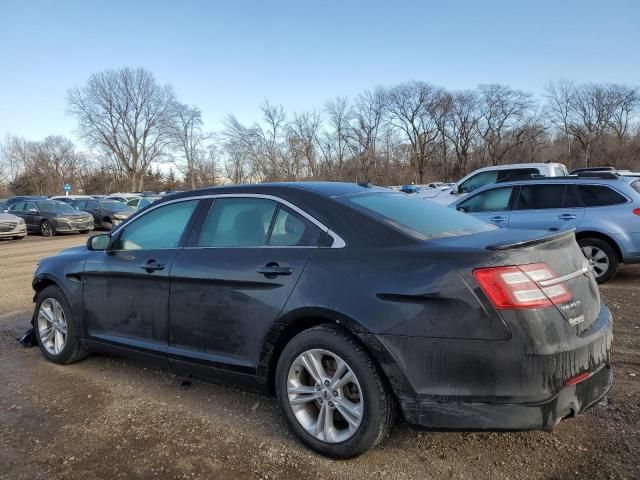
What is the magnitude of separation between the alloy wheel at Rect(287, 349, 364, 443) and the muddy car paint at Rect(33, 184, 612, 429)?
21 cm

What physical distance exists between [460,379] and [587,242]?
5.92 m

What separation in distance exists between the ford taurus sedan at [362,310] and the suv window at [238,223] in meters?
0.01

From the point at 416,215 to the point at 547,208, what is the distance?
548 centimetres

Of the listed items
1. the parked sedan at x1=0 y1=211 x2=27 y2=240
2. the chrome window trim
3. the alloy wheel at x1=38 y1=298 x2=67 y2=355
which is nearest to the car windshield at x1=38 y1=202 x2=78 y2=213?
the parked sedan at x1=0 y1=211 x2=27 y2=240

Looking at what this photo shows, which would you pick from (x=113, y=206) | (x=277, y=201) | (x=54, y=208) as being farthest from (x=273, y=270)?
(x=113, y=206)

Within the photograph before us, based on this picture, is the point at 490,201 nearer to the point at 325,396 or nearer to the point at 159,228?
the point at 159,228

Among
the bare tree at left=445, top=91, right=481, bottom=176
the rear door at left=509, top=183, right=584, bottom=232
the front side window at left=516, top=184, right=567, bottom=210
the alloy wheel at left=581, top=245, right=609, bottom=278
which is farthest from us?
the bare tree at left=445, top=91, right=481, bottom=176

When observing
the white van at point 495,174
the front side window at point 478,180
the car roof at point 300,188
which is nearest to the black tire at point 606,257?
the white van at point 495,174

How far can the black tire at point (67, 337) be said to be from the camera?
454cm

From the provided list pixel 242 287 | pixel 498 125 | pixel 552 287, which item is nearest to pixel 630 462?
pixel 552 287

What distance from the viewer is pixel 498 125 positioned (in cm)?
7031

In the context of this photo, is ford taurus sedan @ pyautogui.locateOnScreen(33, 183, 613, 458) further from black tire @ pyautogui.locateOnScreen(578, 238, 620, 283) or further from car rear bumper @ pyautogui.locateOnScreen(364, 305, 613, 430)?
black tire @ pyautogui.locateOnScreen(578, 238, 620, 283)

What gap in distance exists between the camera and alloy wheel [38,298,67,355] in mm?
4703

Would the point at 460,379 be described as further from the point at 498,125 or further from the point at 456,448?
the point at 498,125
